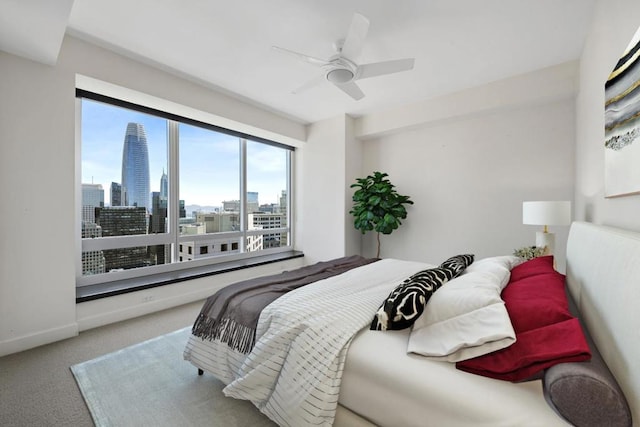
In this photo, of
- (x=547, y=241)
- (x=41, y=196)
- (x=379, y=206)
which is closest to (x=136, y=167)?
(x=41, y=196)

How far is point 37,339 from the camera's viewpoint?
91.6 inches

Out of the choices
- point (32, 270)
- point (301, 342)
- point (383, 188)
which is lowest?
point (301, 342)

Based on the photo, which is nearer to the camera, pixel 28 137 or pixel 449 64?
pixel 28 137

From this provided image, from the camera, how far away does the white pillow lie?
1036 millimetres

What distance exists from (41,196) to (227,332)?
213cm

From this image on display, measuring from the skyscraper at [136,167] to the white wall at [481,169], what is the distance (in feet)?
11.2

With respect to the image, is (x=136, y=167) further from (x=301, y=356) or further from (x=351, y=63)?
(x=301, y=356)

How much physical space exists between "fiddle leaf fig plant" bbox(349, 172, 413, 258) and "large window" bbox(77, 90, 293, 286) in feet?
5.76

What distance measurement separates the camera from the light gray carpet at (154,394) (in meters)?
1.53

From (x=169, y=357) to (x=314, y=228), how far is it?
122 inches

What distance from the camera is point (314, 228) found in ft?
16.2

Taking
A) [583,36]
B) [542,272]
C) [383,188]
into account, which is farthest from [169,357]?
[583,36]

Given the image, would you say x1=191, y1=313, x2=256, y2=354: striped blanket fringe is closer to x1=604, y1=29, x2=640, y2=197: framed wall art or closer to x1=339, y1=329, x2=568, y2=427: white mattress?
x1=339, y1=329, x2=568, y2=427: white mattress

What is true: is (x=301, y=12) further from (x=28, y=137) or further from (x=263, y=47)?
(x=28, y=137)
